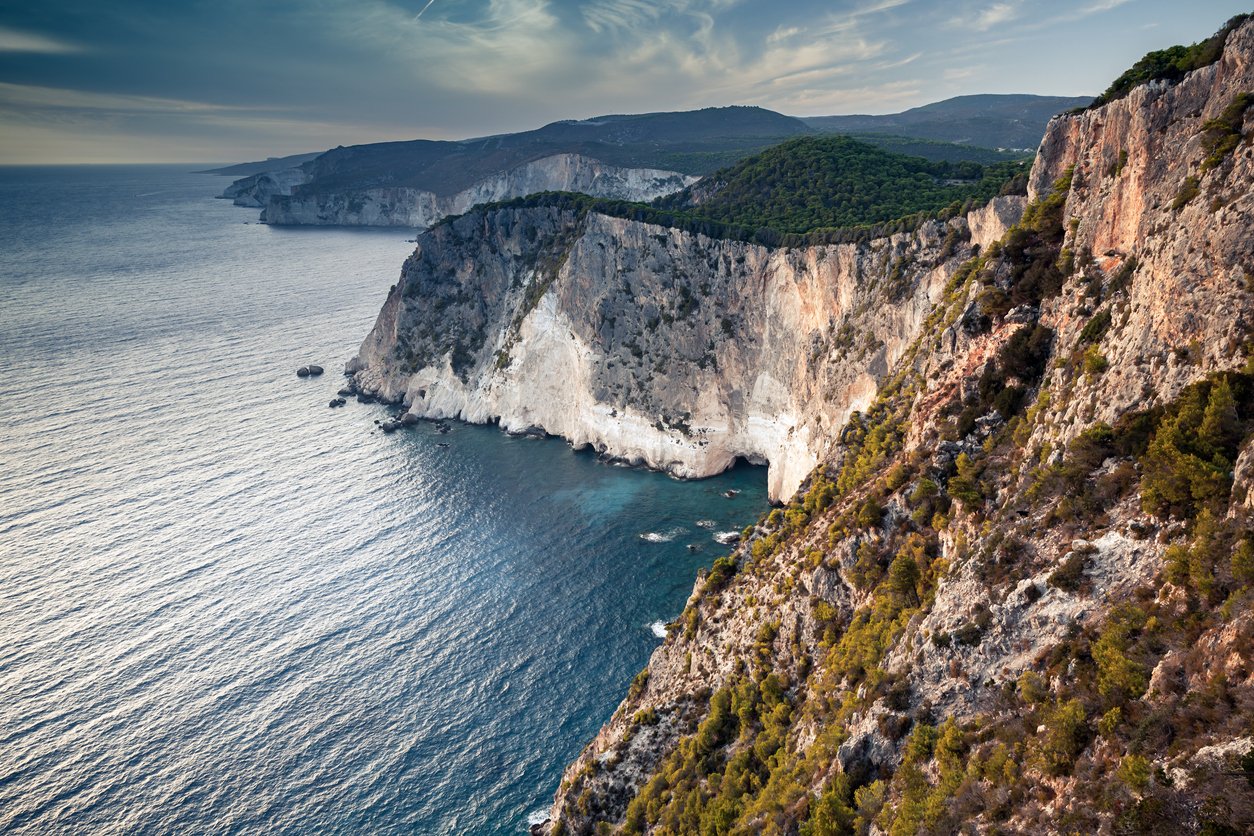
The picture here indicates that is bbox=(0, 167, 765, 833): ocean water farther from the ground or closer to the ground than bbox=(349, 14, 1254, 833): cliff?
closer to the ground

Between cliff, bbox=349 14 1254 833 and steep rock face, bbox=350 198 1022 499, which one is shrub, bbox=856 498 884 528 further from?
steep rock face, bbox=350 198 1022 499

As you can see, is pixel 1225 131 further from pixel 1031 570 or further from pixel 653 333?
pixel 653 333

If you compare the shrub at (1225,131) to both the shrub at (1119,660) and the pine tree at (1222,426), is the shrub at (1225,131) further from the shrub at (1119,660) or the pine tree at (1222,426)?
the shrub at (1119,660)

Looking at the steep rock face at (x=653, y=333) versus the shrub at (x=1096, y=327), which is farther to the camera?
the steep rock face at (x=653, y=333)

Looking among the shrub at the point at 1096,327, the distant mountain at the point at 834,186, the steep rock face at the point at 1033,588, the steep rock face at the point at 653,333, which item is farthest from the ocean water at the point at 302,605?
the shrub at the point at 1096,327

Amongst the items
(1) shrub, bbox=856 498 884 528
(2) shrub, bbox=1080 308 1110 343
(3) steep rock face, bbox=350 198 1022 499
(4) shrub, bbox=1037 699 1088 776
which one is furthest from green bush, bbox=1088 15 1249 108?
(3) steep rock face, bbox=350 198 1022 499

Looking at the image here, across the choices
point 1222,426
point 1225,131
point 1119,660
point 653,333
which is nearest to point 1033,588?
point 1119,660

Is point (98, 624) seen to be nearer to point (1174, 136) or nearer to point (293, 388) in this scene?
point (293, 388)
